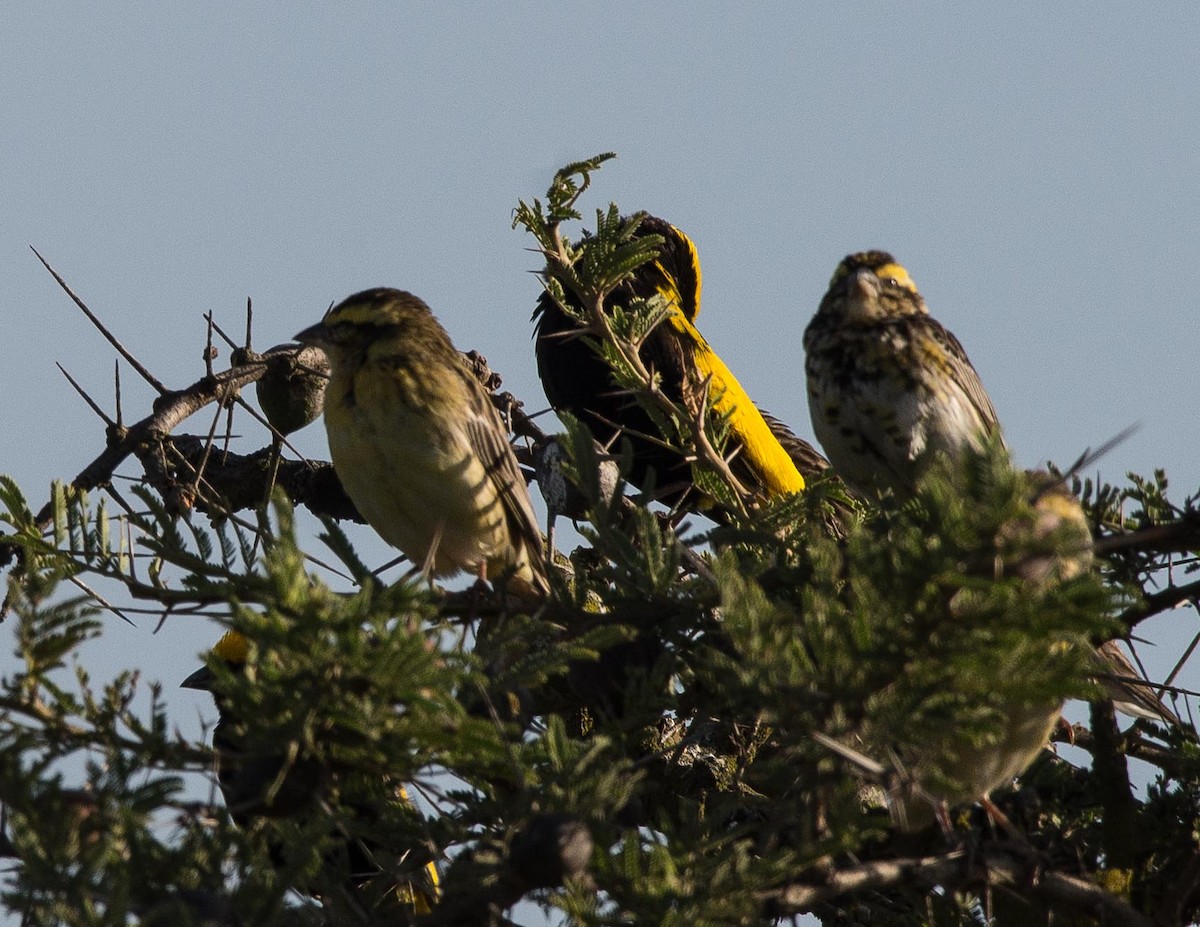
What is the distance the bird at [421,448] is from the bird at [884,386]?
106cm

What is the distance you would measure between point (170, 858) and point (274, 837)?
0.42 meters

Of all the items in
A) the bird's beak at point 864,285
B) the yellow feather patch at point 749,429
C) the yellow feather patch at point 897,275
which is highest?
the yellow feather patch at point 749,429

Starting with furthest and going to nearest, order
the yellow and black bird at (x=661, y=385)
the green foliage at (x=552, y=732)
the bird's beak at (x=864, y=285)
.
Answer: the yellow and black bird at (x=661, y=385), the bird's beak at (x=864, y=285), the green foliage at (x=552, y=732)

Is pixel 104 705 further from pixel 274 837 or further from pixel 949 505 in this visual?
pixel 949 505

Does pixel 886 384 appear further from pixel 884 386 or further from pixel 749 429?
pixel 749 429

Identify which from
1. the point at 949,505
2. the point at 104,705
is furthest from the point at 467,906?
the point at 949,505

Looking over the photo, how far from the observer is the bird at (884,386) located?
503 centimetres

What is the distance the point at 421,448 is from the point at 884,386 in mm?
1453

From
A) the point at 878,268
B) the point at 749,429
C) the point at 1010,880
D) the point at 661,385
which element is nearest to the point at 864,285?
the point at 878,268

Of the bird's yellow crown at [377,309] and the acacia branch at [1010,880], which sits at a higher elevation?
the bird's yellow crown at [377,309]

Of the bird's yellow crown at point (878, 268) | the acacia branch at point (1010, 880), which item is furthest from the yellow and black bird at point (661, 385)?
the acacia branch at point (1010, 880)

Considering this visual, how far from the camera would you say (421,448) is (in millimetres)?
5023

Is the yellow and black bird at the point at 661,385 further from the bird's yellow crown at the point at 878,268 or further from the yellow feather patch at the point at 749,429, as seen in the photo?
the bird's yellow crown at the point at 878,268

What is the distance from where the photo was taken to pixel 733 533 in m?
4.00
